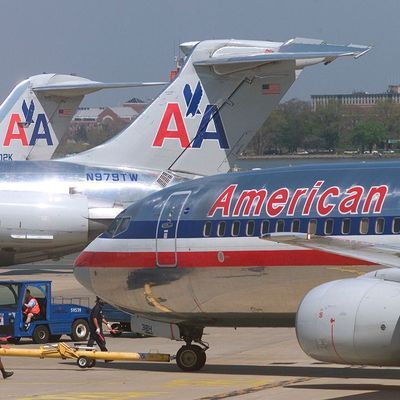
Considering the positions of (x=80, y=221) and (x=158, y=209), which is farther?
(x=80, y=221)

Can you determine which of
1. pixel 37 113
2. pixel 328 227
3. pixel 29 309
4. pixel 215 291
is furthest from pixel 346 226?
pixel 37 113

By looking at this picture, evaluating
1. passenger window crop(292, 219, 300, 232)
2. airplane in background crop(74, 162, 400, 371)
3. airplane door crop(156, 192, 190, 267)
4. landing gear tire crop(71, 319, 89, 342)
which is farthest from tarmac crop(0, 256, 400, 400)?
passenger window crop(292, 219, 300, 232)

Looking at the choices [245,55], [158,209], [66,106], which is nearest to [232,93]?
[245,55]

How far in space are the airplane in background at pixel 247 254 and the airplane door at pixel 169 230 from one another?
1.0 inches

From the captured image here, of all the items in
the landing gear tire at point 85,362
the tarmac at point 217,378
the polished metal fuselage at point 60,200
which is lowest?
the tarmac at point 217,378

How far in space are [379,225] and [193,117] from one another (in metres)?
20.2

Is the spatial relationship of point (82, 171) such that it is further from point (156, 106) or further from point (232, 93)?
point (232, 93)

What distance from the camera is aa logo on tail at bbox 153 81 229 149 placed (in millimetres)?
43344

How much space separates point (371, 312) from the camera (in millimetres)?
21250

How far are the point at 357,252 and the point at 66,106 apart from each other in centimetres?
4271

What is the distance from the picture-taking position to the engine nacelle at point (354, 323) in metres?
21.1

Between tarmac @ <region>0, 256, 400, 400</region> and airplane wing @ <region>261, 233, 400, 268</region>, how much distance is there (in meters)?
2.44

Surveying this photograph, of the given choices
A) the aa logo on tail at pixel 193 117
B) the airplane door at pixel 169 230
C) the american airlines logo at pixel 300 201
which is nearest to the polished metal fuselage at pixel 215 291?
the airplane door at pixel 169 230

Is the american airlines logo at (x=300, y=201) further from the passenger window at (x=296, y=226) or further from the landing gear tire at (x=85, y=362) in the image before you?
the landing gear tire at (x=85, y=362)
